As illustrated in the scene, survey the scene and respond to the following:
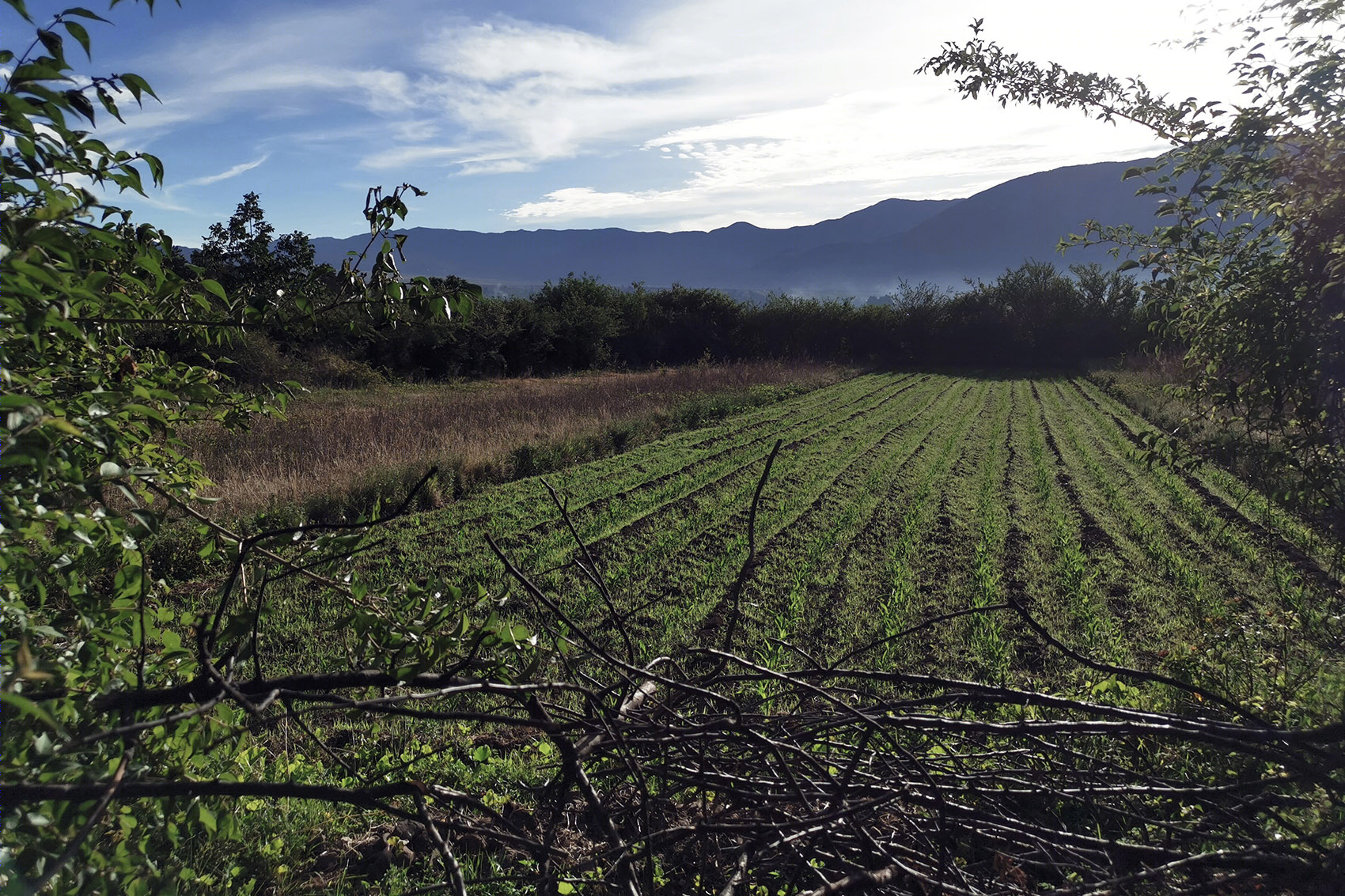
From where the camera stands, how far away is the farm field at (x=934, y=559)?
510 cm

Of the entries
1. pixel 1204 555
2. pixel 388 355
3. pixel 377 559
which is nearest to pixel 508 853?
pixel 377 559

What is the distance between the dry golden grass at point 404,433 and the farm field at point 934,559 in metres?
1.41

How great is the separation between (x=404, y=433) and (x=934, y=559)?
30.2 feet

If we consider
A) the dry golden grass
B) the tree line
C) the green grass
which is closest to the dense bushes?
the tree line

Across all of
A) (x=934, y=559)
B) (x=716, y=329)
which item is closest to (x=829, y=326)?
(x=716, y=329)

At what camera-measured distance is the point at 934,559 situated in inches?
305

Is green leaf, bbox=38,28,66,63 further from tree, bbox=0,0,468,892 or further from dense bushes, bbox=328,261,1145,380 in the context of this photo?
dense bushes, bbox=328,261,1145,380

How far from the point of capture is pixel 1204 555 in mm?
7688

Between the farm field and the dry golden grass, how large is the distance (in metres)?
1.41

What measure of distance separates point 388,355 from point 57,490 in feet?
95.9

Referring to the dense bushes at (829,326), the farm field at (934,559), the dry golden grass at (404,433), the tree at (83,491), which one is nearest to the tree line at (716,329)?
the dense bushes at (829,326)

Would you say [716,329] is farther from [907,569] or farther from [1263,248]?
[1263,248]

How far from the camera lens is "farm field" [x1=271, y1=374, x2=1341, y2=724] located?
5.10 metres

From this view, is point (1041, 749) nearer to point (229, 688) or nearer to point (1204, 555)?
point (229, 688)
